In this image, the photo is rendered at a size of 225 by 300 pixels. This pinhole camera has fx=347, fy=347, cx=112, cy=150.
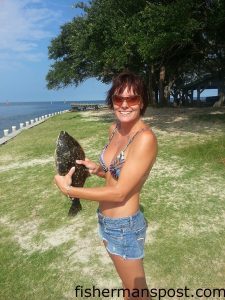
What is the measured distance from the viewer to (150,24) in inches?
630

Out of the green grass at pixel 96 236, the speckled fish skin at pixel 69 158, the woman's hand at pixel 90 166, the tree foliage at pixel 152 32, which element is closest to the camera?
the speckled fish skin at pixel 69 158

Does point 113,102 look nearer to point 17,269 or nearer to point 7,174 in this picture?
point 17,269

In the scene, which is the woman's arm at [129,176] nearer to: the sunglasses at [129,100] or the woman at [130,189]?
the woman at [130,189]

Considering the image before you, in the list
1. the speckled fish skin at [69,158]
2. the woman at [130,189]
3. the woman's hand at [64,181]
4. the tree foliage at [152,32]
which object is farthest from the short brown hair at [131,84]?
the tree foliage at [152,32]

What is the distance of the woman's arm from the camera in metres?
2.85

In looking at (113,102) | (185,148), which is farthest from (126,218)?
(185,148)

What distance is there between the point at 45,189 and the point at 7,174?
273 cm

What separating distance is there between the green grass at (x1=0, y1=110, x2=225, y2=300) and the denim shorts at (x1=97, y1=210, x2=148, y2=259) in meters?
2.11

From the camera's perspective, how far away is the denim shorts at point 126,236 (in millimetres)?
3150

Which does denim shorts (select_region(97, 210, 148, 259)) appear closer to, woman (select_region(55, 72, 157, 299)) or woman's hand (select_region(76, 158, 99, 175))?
woman (select_region(55, 72, 157, 299))

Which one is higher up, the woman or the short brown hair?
the short brown hair

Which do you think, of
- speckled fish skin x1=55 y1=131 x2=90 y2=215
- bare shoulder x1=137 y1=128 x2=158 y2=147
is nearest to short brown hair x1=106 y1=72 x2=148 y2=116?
bare shoulder x1=137 y1=128 x2=158 y2=147

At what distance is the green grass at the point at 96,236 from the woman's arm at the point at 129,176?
2.68 meters

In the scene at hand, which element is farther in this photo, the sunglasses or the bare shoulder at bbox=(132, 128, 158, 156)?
the sunglasses
